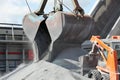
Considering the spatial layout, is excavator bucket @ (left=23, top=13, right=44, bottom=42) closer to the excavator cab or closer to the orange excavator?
the excavator cab

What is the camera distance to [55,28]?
5.76 metres

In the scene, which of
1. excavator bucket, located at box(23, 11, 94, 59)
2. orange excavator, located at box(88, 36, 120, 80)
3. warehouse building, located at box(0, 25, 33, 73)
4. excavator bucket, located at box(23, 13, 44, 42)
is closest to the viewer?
orange excavator, located at box(88, 36, 120, 80)

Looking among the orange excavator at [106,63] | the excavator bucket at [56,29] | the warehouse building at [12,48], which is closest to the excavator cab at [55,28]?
the excavator bucket at [56,29]

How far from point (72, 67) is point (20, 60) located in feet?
32.2

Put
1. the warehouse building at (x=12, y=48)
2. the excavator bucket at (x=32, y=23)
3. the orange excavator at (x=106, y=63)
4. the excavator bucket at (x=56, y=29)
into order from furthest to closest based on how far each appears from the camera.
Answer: the warehouse building at (x=12, y=48), the excavator bucket at (x=32, y=23), the excavator bucket at (x=56, y=29), the orange excavator at (x=106, y=63)

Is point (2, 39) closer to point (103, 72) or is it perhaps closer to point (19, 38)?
point (19, 38)

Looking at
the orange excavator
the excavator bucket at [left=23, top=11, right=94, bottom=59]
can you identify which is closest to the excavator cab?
the excavator bucket at [left=23, top=11, right=94, bottom=59]

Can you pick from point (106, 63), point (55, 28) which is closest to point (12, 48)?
point (55, 28)

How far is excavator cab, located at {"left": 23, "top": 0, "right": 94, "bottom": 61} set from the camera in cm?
577

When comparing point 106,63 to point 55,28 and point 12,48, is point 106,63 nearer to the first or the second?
point 55,28

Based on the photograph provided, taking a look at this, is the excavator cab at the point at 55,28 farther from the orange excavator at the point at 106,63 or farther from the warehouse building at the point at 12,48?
the warehouse building at the point at 12,48

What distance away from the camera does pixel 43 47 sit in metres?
6.16

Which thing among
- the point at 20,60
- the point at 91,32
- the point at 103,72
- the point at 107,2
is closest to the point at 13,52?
the point at 20,60

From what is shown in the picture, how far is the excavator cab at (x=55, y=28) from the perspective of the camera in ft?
18.9
